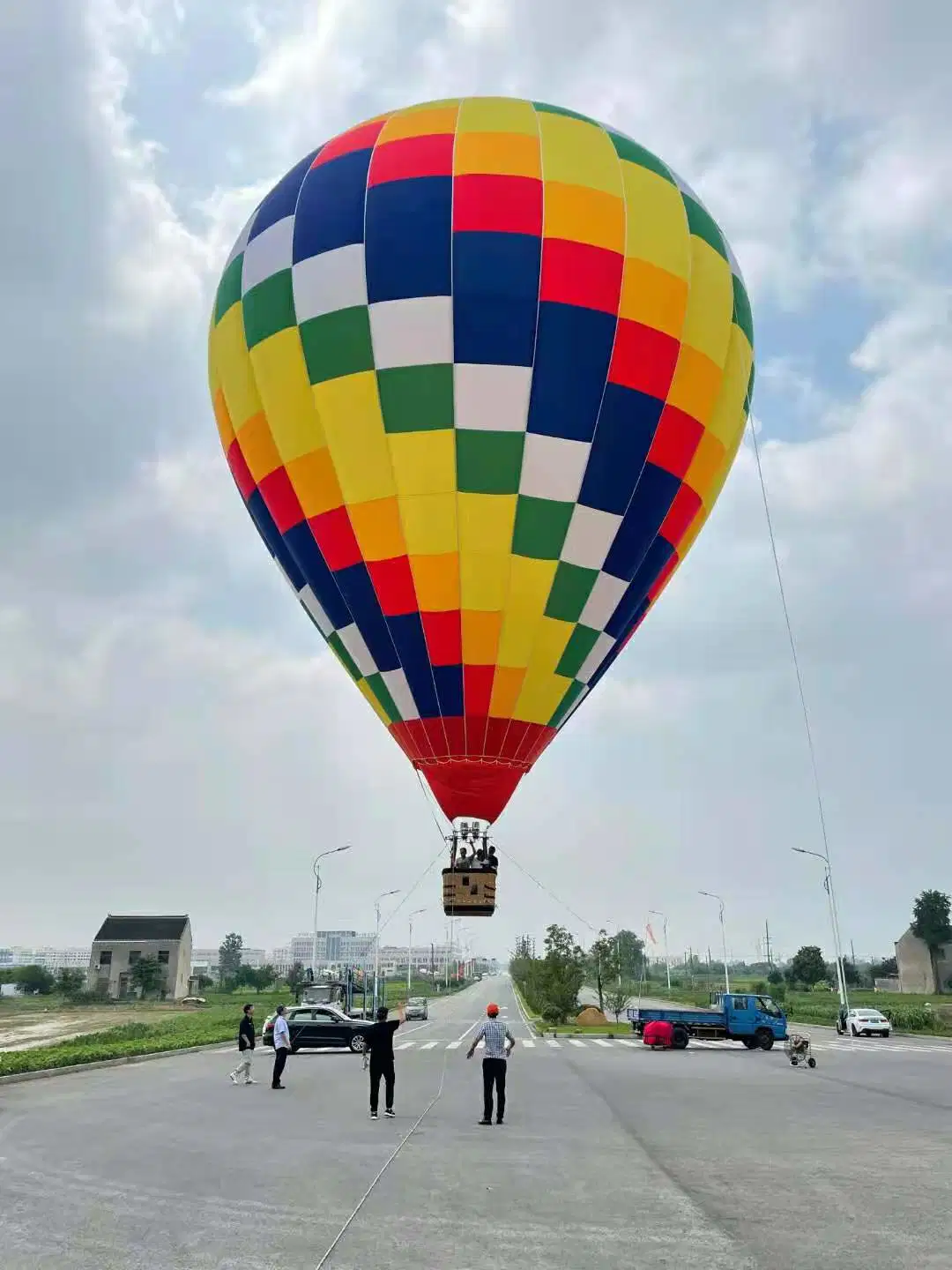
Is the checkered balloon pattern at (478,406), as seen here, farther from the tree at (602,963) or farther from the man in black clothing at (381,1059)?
the tree at (602,963)

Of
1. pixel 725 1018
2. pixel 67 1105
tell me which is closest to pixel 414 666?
pixel 67 1105

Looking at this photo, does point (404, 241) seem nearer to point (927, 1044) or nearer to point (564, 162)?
point (564, 162)

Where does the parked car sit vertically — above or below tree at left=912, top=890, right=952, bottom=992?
below

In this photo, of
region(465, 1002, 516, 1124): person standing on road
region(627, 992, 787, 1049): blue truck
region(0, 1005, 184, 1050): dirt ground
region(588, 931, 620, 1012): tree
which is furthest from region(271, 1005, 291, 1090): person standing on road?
region(588, 931, 620, 1012): tree

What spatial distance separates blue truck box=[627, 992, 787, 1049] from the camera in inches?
1100

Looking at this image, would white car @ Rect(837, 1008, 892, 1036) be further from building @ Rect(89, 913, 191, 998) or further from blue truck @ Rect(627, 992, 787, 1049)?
building @ Rect(89, 913, 191, 998)

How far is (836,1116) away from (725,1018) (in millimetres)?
17992

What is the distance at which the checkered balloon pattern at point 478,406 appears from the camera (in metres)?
13.8

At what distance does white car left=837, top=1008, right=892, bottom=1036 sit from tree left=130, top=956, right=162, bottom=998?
5777 cm

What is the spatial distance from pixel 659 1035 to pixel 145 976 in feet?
199

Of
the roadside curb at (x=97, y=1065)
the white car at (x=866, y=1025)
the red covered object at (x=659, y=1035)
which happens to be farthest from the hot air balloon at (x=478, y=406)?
the white car at (x=866, y=1025)

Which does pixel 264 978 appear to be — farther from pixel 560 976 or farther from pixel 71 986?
pixel 560 976

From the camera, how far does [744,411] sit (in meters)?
17.2

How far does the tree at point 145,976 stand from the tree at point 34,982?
94.7 ft
